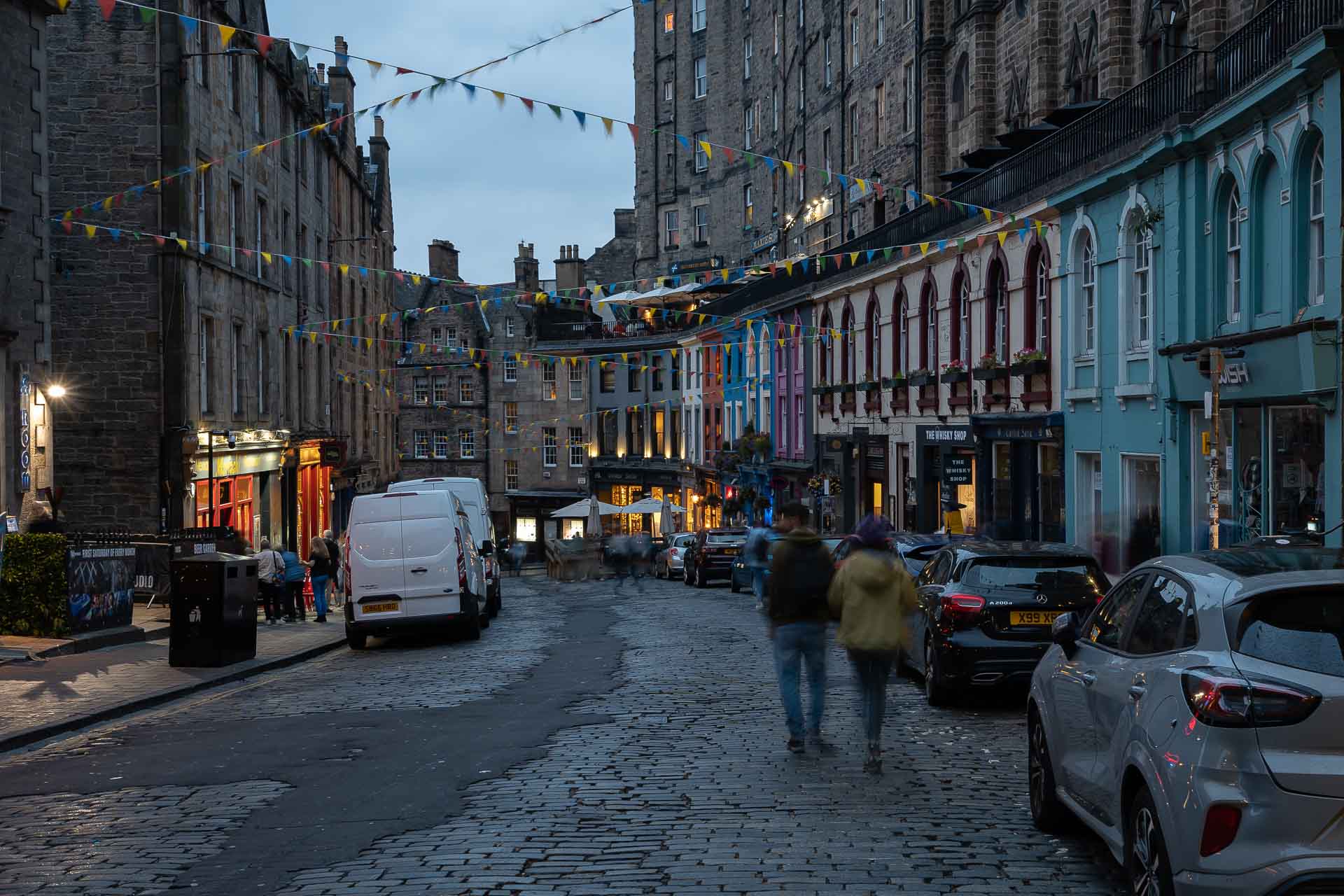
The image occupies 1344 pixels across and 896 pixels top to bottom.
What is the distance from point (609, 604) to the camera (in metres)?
29.6

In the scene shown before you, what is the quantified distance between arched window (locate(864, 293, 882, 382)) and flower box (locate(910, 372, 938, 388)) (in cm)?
366

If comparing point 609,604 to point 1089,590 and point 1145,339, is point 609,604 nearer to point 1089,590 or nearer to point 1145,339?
point 1145,339

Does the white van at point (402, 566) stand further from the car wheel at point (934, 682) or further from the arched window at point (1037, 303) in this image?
the arched window at point (1037, 303)

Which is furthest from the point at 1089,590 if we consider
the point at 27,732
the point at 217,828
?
the point at 27,732

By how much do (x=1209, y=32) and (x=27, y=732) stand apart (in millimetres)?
20771

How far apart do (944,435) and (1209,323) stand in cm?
1236

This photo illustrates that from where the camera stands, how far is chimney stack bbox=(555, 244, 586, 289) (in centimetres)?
7569

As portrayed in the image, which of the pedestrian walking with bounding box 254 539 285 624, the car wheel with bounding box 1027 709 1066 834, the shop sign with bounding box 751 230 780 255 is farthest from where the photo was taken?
the shop sign with bounding box 751 230 780 255

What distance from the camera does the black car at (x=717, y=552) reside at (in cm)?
3472

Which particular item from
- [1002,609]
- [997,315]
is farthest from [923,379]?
[1002,609]

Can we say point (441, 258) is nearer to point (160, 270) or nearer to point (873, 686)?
point (160, 270)

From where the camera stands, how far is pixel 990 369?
29.4 meters

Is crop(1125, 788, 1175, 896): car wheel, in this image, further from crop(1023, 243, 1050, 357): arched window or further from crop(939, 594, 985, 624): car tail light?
crop(1023, 243, 1050, 357): arched window

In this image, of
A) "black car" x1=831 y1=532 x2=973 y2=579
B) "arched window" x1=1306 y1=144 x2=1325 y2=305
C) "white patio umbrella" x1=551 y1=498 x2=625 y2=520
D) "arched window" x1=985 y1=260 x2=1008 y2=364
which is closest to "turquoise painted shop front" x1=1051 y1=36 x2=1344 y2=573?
"arched window" x1=1306 y1=144 x2=1325 y2=305
